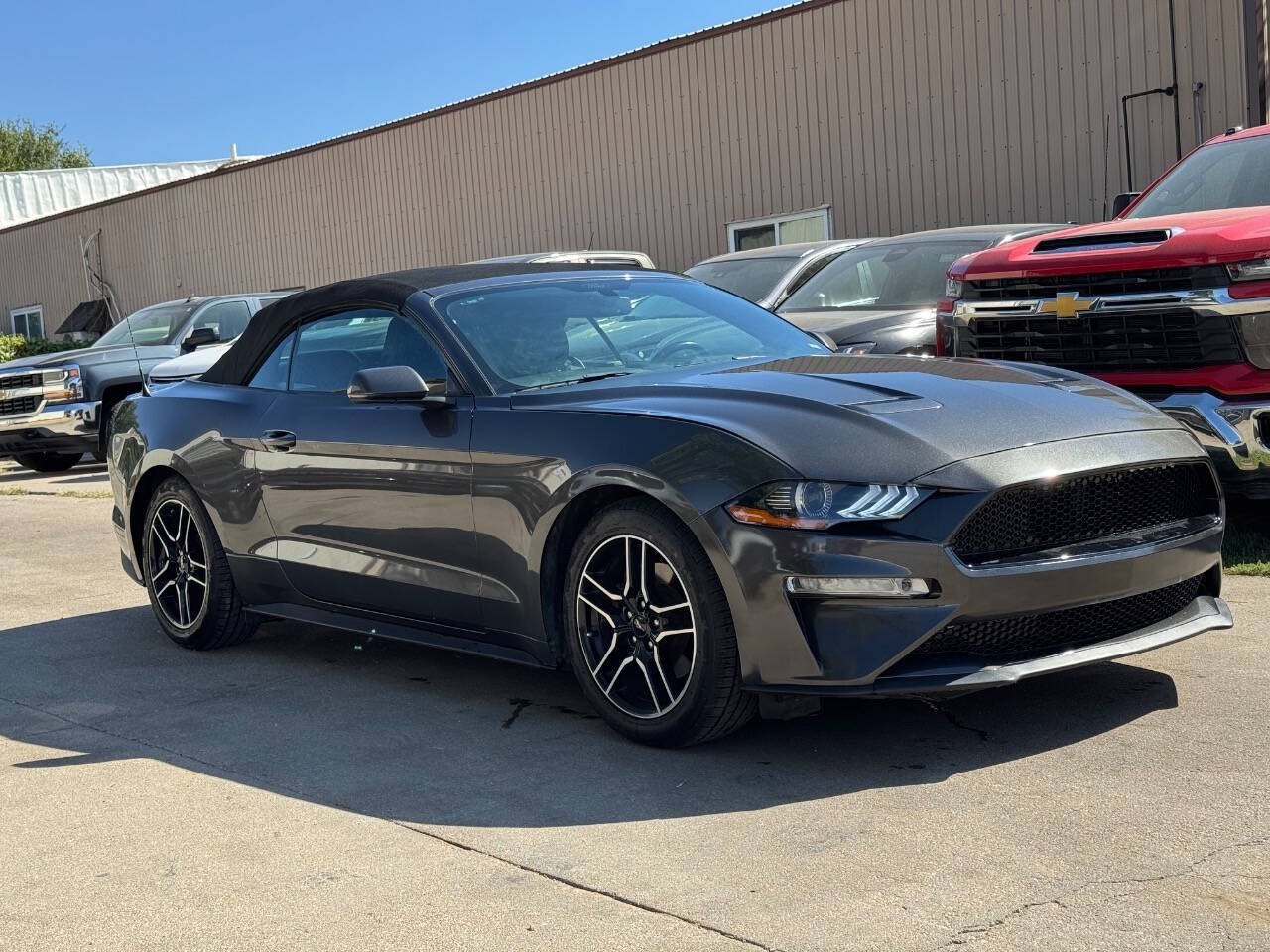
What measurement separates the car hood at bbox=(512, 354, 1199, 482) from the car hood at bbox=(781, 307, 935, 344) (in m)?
4.43

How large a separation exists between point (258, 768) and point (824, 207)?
1361cm

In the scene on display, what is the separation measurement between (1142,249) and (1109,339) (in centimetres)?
44

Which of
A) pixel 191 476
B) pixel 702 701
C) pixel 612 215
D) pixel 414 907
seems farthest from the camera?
pixel 612 215

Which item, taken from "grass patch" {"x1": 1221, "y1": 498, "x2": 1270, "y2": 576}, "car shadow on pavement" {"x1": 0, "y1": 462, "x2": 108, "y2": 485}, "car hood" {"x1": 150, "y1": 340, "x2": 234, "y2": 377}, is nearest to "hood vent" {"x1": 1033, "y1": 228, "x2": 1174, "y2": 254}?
"grass patch" {"x1": 1221, "y1": 498, "x2": 1270, "y2": 576}

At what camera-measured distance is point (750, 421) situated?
4.57 m

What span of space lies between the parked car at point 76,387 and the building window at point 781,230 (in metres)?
5.75

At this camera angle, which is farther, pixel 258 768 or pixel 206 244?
pixel 206 244

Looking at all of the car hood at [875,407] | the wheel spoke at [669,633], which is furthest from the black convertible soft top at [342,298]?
the wheel spoke at [669,633]

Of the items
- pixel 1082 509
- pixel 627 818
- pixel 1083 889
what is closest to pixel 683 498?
pixel 627 818

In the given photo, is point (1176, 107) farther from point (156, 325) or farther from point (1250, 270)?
point (156, 325)

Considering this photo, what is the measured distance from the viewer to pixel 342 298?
20.3ft

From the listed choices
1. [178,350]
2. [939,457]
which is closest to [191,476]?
[939,457]

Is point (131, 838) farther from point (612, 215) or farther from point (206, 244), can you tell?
point (206, 244)

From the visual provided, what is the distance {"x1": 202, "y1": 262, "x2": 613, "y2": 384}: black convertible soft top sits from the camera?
5.97 m
